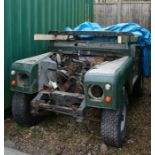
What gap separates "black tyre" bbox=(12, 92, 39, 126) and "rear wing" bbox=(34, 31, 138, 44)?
108 centimetres

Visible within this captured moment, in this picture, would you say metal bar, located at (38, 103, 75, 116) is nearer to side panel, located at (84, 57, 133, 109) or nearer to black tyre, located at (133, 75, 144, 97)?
side panel, located at (84, 57, 133, 109)

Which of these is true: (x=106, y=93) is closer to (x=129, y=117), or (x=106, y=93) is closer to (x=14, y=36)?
(x=129, y=117)

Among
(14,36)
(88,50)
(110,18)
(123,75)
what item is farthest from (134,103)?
(110,18)

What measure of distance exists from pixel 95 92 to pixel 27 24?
239 centimetres

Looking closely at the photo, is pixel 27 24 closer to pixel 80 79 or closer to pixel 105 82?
pixel 80 79

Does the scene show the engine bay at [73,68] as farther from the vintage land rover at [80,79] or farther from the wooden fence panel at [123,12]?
the wooden fence panel at [123,12]

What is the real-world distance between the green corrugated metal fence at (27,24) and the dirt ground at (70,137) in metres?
0.79

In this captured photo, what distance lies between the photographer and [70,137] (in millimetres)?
4641

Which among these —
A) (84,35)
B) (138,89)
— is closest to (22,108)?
(84,35)

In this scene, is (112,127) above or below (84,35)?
below

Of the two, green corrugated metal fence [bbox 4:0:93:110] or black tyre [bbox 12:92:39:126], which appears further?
green corrugated metal fence [bbox 4:0:93:110]

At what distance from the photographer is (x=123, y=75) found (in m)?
4.18

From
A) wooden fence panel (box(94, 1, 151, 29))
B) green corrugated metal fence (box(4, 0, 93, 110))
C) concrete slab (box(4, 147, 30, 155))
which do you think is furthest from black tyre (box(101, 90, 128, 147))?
wooden fence panel (box(94, 1, 151, 29))

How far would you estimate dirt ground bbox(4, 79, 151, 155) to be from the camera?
427 centimetres
